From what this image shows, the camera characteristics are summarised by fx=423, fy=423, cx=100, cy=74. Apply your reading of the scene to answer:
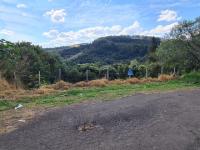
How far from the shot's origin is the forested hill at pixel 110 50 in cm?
7694

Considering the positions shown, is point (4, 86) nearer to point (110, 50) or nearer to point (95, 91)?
point (95, 91)

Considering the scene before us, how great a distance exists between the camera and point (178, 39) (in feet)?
90.0

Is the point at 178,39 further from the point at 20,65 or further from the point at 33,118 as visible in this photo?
the point at 33,118

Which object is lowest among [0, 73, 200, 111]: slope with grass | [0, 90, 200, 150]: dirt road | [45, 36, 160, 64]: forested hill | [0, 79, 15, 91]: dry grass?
[0, 90, 200, 150]: dirt road

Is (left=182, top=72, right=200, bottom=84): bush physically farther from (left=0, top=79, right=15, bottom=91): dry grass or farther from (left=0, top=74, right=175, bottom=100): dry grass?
(left=0, top=79, right=15, bottom=91): dry grass

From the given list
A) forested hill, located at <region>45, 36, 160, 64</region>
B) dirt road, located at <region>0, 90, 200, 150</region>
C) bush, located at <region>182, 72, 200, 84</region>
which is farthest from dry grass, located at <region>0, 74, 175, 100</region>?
forested hill, located at <region>45, 36, 160, 64</region>

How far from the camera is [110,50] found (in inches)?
3172

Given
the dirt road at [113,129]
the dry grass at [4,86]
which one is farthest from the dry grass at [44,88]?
the dirt road at [113,129]

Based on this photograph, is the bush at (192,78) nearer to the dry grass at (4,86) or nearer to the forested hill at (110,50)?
the dry grass at (4,86)

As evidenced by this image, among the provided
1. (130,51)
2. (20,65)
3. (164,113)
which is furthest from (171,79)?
(130,51)

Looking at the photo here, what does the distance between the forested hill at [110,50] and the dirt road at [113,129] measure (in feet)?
Result: 204

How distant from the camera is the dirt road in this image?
24.7 feet

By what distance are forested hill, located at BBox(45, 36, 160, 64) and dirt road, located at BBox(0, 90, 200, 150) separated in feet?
204

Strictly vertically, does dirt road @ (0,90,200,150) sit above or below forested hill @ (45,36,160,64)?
below
